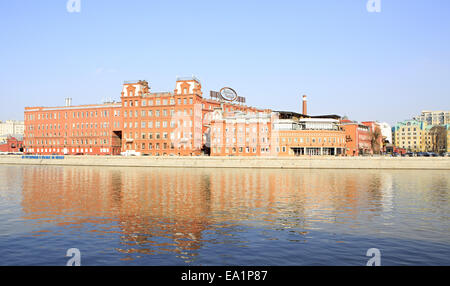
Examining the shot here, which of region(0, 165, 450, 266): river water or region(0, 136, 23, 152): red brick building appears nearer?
region(0, 165, 450, 266): river water

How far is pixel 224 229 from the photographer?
2689 cm

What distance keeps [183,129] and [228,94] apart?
2238 cm

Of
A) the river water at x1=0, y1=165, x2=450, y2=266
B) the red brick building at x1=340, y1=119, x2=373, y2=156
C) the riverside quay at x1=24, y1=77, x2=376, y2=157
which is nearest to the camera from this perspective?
the river water at x1=0, y1=165, x2=450, y2=266

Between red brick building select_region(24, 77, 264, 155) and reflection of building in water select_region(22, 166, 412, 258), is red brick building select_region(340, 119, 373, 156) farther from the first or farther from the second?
reflection of building in water select_region(22, 166, 412, 258)

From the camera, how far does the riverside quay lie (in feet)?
417

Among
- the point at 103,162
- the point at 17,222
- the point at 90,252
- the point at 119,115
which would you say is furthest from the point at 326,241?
the point at 119,115

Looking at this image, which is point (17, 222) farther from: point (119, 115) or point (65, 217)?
point (119, 115)

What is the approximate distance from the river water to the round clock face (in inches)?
3941

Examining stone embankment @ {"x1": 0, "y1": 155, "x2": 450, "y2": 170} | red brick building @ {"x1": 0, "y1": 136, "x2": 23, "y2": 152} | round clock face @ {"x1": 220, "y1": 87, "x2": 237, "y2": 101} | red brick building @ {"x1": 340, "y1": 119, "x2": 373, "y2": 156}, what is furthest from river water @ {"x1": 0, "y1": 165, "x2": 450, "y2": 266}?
red brick building @ {"x1": 0, "y1": 136, "x2": 23, "y2": 152}

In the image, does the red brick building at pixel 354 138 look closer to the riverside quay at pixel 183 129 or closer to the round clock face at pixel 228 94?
the riverside quay at pixel 183 129

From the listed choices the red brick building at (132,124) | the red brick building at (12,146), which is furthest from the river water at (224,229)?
the red brick building at (12,146)

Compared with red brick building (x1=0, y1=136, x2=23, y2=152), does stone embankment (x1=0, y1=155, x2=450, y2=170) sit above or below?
below

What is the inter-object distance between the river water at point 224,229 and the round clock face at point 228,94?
100 meters
